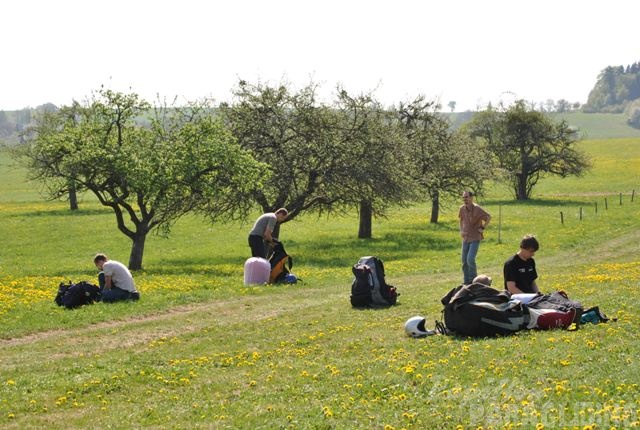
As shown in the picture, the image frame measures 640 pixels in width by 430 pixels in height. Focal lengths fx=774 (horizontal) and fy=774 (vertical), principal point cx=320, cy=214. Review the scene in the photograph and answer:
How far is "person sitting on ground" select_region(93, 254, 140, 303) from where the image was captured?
1825 cm

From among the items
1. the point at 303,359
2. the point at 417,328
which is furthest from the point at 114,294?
the point at 417,328

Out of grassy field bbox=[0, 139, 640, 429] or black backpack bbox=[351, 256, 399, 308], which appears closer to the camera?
grassy field bbox=[0, 139, 640, 429]

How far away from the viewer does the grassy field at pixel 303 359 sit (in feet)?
27.1

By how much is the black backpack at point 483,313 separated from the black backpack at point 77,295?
9.43m

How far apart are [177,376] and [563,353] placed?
5.23 m

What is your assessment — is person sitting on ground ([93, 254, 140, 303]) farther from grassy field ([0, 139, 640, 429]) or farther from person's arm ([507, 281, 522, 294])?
person's arm ([507, 281, 522, 294])

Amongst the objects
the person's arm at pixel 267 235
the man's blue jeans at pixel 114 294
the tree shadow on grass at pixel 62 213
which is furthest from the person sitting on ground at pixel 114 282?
the tree shadow on grass at pixel 62 213

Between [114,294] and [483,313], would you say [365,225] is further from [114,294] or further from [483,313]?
[483,313]

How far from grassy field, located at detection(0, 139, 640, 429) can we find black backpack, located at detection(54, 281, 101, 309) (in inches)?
13.9

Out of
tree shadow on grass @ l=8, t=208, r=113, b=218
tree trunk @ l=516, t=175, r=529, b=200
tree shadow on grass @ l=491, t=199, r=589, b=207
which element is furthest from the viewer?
tree trunk @ l=516, t=175, r=529, b=200

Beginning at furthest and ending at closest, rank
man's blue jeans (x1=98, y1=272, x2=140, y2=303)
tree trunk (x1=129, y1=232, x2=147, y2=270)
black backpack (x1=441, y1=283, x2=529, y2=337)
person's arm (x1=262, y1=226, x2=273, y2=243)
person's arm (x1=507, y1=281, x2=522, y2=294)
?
tree trunk (x1=129, y1=232, x2=147, y2=270)
person's arm (x1=262, y1=226, x2=273, y2=243)
man's blue jeans (x1=98, y1=272, x2=140, y2=303)
person's arm (x1=507, y1=281, x2=522, y2=294)
black backpack (x1=441, y1=283, x2=529, y2=337)

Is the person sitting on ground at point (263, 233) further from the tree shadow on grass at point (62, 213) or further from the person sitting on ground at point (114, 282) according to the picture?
the tree shadow on grass at point (62, 213)

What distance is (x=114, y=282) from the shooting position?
60.7ft

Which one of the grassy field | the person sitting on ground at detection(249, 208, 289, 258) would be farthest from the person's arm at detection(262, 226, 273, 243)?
the grassy field
